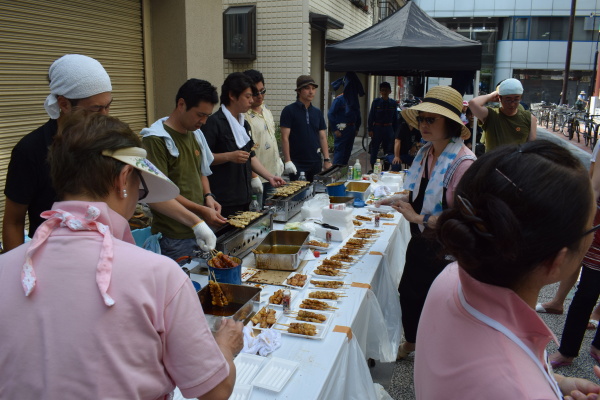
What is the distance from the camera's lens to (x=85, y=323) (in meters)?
1.07

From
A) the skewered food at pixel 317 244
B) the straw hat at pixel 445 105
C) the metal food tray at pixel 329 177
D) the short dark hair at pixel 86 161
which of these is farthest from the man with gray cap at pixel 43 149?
the metal food tray at pixel 329 177

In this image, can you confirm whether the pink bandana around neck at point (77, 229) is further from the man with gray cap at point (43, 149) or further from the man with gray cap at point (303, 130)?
the man with gray cap at point (303, 130)

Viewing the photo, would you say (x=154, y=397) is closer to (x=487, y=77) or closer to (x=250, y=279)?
(x=250, y=279)

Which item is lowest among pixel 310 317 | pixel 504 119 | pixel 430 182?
pixel 310 317

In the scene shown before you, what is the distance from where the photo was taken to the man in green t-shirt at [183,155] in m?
3.17

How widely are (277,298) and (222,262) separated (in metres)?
0.39

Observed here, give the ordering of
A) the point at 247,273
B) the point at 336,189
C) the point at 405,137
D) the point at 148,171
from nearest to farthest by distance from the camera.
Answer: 1. the point at 148,171
2. the point at 247,273
3. the point at 336,189
4. the point at 405,137

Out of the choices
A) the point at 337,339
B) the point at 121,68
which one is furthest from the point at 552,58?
the point at 337,339

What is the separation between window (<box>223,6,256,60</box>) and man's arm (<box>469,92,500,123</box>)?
6.06 metres

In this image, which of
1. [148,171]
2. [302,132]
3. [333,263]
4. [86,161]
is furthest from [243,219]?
[302,132]

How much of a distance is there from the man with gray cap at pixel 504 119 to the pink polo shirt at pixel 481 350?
187 inches

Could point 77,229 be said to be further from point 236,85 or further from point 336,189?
point 336,189

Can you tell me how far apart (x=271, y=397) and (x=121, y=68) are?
5.08m

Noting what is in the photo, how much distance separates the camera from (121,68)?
581 cm
